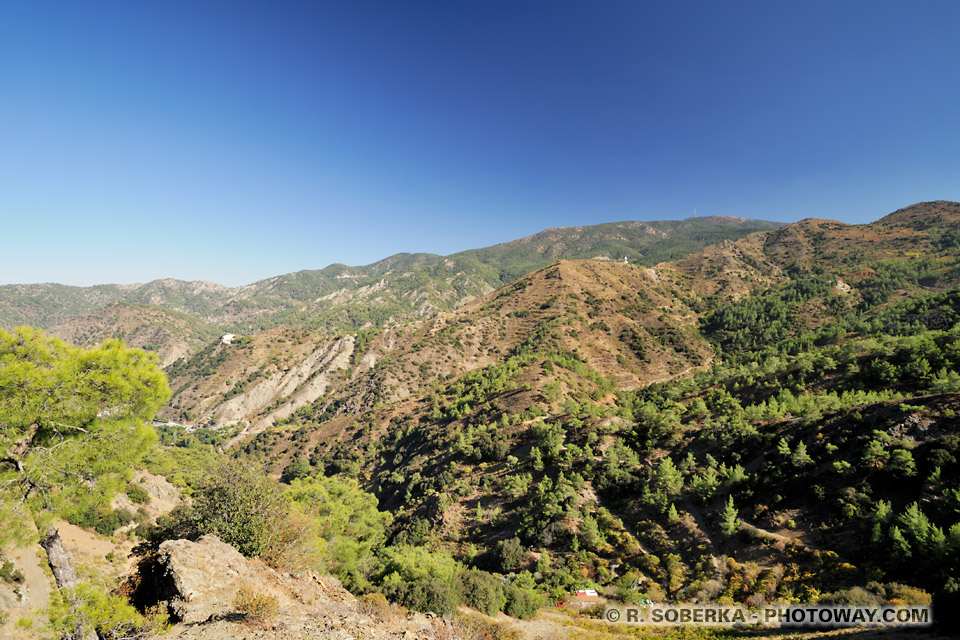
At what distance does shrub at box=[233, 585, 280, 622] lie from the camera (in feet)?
33.3

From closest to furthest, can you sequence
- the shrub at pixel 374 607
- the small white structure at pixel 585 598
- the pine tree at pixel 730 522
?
1. the shrub at pixel 374 607
2. the small white structure at pixel 585 598
3. the pine tree at pixel 730 522

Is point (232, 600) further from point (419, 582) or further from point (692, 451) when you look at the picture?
point (692, 451)

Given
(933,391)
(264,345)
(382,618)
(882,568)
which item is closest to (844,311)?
(933,391)

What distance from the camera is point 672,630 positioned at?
59.8 feet

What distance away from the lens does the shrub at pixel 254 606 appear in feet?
33.3

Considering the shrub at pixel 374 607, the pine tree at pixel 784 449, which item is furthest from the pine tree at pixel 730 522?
the shrub at pixel 374 607

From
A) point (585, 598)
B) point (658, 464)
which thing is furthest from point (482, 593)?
point (658, 464)

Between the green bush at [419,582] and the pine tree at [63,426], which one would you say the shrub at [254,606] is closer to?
the pine tree at [63,426]

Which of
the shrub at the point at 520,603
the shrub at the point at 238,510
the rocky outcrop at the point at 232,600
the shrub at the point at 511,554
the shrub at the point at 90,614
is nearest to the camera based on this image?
the shrub at the point at 90,614

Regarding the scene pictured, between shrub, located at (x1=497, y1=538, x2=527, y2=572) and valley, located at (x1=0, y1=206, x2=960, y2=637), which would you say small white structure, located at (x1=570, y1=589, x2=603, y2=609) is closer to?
valley, located at (x1=0, y1=206, x2=960, y2=637)

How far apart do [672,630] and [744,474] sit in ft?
47.4

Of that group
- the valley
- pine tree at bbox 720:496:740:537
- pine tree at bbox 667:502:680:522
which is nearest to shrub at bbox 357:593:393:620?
the valley

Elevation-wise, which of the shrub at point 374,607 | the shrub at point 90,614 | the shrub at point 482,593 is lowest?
the shrub at point 482,593

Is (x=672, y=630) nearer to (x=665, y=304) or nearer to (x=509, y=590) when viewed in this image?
(x=509, y=590)
